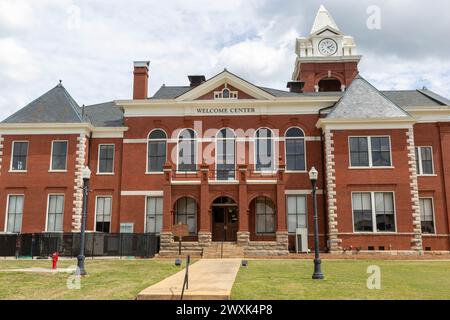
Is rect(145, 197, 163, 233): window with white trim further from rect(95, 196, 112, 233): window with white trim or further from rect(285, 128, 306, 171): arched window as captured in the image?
rect(285, 128, 306, 171): arched window

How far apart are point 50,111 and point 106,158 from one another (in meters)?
5.30

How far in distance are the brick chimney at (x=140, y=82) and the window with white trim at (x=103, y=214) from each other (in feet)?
25.7

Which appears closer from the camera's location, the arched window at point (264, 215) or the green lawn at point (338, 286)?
the green lawn at point (338, 286)

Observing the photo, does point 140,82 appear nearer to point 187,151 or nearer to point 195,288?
point 187,151

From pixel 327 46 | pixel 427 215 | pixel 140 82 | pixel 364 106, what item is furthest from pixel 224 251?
pixel 327 46

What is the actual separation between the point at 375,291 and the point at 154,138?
23.6 metres

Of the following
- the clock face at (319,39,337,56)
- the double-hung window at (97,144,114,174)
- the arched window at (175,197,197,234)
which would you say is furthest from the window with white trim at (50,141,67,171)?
the clock face at (319,39,337,56)

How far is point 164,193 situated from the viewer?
2995 centimetres

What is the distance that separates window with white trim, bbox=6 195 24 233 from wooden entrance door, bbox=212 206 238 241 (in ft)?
43.4

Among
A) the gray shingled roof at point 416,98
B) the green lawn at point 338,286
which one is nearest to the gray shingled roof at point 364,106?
the gray shingled roof at point 416,98

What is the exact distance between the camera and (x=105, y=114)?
36312 mm

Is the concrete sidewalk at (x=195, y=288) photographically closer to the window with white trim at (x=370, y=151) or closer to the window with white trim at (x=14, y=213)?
the window with white trim at (x=370, y=151)

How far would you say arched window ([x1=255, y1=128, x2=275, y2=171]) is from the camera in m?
32.7

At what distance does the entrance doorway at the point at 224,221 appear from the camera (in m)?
31.7
